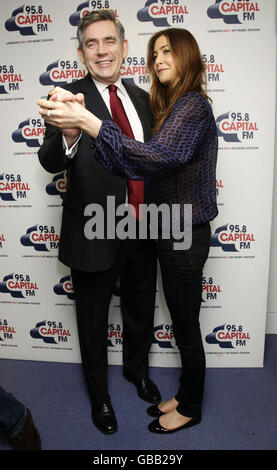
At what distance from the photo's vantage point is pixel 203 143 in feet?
4.27

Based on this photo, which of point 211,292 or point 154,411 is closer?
point 154,411

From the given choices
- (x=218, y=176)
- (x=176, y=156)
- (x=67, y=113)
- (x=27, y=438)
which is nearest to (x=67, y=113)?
(x=67, y=113)

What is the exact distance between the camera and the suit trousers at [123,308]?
62.9 inches

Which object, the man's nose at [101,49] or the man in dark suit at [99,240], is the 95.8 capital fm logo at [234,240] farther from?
the man's nose at [101,49]

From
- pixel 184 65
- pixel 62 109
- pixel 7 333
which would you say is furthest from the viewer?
pixel 7 333

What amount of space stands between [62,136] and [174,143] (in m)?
0.40

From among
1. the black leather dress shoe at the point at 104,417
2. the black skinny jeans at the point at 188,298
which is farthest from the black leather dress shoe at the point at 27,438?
the black skinny jeans at the point at 188,298

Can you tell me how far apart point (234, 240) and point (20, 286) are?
1.29m

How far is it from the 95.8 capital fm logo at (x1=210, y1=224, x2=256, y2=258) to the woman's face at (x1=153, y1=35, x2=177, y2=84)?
88 cm

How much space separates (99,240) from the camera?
1518 mm

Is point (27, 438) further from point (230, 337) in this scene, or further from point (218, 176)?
point (218, 176)

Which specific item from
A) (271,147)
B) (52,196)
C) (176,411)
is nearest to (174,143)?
(271,147)

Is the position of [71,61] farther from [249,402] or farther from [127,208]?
[249,402]

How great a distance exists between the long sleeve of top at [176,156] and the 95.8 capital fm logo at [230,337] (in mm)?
948
